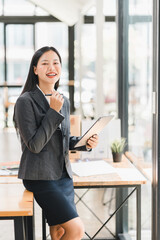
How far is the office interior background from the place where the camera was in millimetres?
2912

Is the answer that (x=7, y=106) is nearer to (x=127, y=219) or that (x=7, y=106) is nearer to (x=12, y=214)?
(x=127, y=219)

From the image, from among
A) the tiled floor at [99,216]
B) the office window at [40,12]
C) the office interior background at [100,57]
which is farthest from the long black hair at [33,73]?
the office window at [40,12]

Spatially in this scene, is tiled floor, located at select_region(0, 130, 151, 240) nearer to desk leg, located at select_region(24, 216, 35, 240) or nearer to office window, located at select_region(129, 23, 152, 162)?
office window, located at select_region(129, 23, 152, 162)

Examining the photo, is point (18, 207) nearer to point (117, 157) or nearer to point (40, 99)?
point (40, 99)

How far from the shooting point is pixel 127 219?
367cm

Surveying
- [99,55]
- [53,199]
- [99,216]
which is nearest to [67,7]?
[99,55]

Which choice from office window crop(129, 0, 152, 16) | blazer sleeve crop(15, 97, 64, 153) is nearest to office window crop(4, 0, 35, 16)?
office window crop(129, 0, 152, 16)

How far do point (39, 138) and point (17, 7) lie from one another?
30.2 ft

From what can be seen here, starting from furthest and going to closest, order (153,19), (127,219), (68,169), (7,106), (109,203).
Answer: (7,106) < (109,203) < (127,219) < (153,19) < (68,169)

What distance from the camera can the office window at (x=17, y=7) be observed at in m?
10.7

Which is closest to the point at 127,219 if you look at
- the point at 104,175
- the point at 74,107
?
the point at 104,175

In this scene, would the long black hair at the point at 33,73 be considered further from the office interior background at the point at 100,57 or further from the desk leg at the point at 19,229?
the desk leg at the point at 19,229

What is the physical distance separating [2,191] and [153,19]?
4.32 feet

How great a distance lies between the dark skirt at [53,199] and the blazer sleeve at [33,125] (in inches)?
8.1
